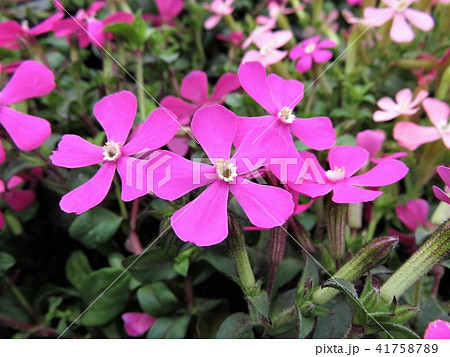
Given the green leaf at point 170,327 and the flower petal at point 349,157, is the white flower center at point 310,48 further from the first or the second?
the green leaf at point 170,327

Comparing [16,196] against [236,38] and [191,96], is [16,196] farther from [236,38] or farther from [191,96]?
[236,38]

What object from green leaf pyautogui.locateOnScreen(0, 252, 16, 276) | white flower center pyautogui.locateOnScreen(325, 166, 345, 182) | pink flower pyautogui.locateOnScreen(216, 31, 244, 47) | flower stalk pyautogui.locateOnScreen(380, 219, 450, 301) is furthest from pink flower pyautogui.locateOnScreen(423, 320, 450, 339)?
pink flower pyautogui.locateOnScreen(216, 31, 244, 47)

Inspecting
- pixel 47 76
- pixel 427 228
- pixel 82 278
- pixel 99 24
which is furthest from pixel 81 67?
pixel 427 228

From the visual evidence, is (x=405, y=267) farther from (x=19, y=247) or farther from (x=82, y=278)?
(x=19, y=247)

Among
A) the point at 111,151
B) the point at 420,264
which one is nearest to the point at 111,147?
the point at 111,151

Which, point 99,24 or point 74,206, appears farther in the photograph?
point 99,24
